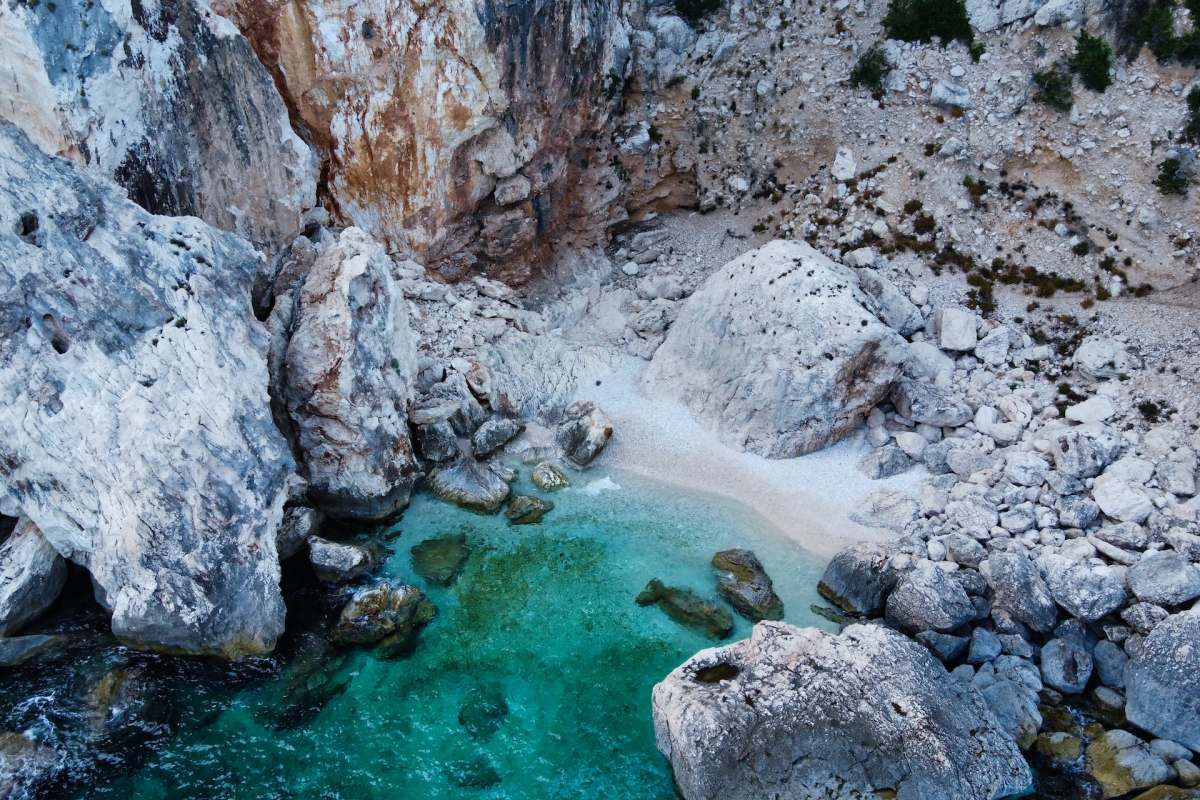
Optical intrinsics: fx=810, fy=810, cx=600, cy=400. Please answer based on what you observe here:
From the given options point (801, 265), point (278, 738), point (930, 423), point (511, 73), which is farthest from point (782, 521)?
point (511, 73)

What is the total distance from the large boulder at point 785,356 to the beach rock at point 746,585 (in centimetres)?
514

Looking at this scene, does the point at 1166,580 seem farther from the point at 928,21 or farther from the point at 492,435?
the point at 928,21

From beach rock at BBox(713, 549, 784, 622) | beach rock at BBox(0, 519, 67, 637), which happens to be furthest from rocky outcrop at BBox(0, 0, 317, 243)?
beach rock at BBox(713, 549, 784, 622)

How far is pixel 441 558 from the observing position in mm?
22969

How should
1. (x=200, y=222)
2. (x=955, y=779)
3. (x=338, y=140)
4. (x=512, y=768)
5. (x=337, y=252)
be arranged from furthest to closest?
(x=338, y=140)
(x=337, y=252)
(x=200, y=222)
(x=512, y=768)
(x=955, y=779)

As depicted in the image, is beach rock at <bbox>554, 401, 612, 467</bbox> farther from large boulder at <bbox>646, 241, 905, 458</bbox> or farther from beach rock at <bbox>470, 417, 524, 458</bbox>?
large boulder at <bbox>646, 241, 905, 458</bbox>

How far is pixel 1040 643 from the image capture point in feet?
67.1

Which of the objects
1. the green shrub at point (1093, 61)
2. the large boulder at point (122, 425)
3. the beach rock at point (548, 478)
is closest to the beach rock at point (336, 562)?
the large boulder at point (122, 425)

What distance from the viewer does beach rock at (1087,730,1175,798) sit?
55.4ft

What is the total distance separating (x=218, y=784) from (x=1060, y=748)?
707 inches

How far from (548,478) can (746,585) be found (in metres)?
7.32

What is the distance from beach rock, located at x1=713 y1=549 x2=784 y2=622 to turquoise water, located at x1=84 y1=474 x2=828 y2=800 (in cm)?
39

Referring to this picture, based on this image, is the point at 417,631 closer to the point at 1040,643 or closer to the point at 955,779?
the point at 955,779

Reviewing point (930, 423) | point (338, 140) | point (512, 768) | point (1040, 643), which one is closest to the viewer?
point (512, 768)
